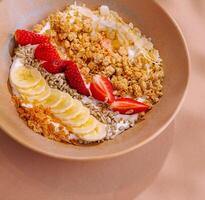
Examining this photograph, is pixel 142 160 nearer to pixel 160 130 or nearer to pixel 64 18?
pixel 160 130

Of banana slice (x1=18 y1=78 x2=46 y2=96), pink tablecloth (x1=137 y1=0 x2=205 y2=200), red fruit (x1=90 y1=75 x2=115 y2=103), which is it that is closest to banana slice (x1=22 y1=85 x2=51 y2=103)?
banana slice (x1=18 y1=78 x2=46 y2=96)

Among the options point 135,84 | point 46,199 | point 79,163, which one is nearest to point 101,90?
point 135,84

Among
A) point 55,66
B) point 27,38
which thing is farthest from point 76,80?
point 27,38

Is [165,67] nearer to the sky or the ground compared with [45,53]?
nearer to the sky

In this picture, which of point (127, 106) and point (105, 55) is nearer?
point (127, 106)

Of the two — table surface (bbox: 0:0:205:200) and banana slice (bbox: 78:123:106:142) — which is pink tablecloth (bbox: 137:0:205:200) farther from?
banana slice (bbox: 78:123:106:142)

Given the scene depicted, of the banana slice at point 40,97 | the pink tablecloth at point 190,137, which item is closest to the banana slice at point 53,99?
the banana slice at point 40,97

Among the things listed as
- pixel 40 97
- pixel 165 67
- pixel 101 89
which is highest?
pixel 165 67

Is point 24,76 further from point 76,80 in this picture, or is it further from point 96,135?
point 96,135
